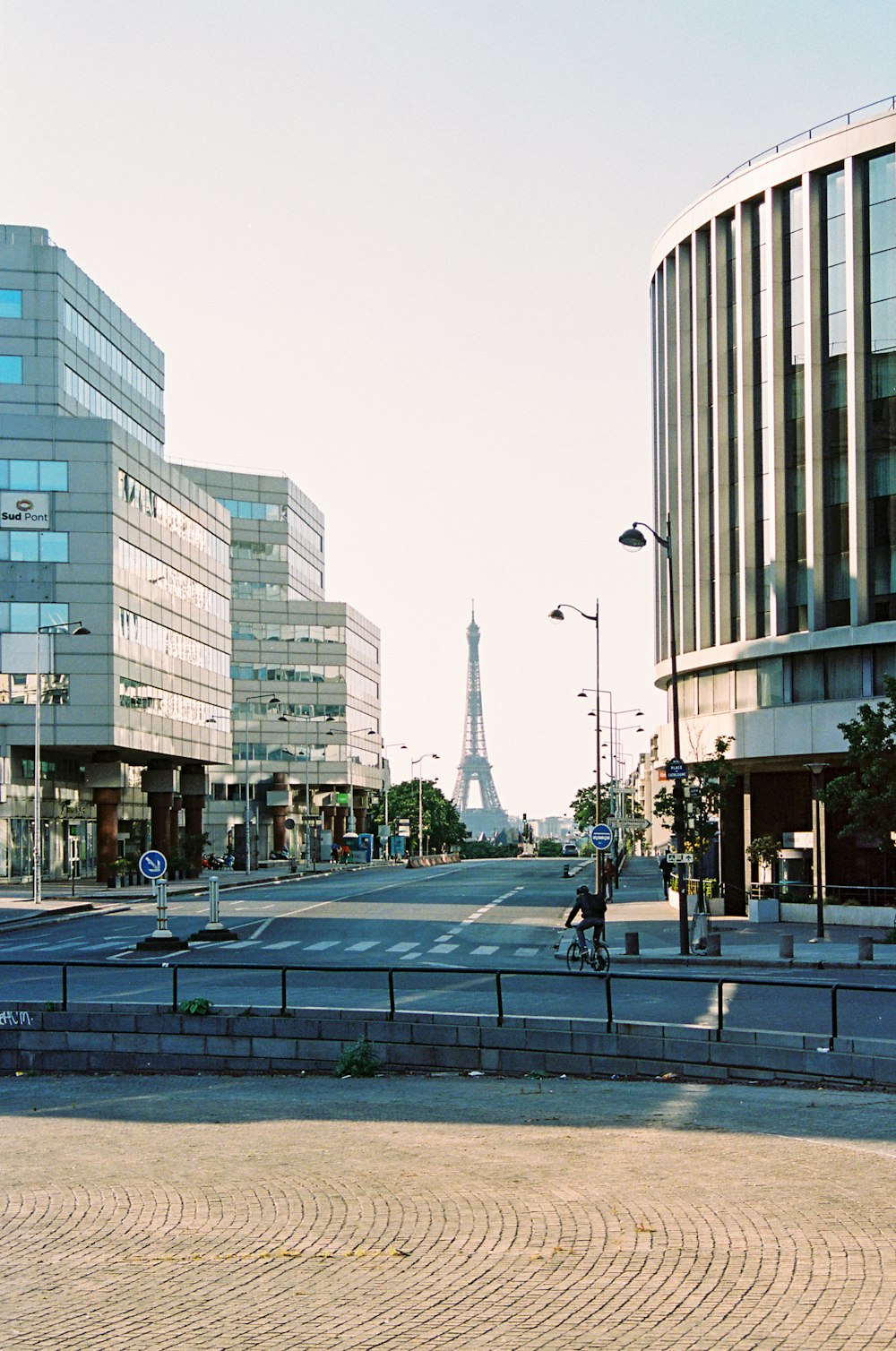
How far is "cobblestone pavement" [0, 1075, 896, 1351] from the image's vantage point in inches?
333

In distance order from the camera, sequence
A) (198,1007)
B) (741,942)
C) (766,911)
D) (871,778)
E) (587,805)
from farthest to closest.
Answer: (587,805), (766,911), (741,942), (871,778), (198,1007)

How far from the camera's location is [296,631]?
159 metres

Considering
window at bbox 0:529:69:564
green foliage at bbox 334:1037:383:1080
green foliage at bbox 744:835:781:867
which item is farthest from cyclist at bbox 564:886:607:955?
window at bbox 0:529:69:564

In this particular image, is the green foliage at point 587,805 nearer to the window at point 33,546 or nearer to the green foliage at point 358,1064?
the window at point 33,546

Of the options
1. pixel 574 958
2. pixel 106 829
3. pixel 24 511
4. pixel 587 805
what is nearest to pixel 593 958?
pixel 574 958

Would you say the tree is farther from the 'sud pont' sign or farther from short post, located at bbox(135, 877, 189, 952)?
short post, located at bbox(135, 877, 189, 952)

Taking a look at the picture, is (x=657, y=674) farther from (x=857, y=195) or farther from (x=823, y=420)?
(x=857, y=195)

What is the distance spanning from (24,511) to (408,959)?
165 feet

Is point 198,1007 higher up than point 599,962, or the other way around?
point 198,1007

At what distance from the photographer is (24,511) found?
7794 cm

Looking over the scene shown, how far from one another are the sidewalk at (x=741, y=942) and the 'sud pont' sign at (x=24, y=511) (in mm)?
35659

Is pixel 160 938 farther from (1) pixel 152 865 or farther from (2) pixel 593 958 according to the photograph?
(2) pixel 593 958

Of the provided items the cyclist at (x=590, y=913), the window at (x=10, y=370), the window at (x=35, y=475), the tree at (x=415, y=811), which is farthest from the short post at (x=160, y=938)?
the tree at (x=415, y=811)

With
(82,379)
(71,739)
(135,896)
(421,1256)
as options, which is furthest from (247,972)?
(82,379)
